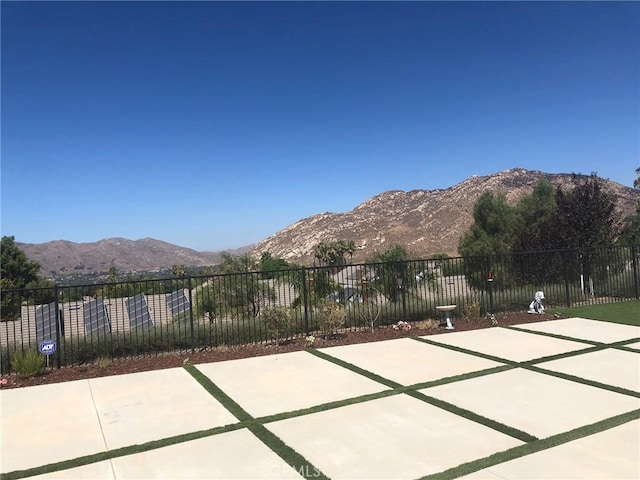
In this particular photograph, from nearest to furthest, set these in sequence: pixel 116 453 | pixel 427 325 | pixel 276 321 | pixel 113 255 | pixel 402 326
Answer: pixel 116 453 → pixel 276 321 → pixel 402 326 → pixel 427 325 → pixel 113 255

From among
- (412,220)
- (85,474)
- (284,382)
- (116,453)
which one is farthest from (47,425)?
(412,220)

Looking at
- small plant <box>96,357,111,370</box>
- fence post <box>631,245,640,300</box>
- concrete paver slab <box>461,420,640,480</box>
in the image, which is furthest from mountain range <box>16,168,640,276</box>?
concrete paver slab <box>461,420,640,480</box>

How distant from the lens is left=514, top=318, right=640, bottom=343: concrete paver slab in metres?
9.27

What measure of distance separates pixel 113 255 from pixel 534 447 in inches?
5471

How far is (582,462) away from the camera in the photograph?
4.10 m

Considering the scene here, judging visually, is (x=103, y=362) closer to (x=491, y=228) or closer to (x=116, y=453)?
(x=116, y=453)

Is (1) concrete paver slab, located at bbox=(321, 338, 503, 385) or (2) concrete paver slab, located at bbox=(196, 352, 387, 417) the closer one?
(2) concrete paver slab, located at bbox=(196, 352, 387, 417)

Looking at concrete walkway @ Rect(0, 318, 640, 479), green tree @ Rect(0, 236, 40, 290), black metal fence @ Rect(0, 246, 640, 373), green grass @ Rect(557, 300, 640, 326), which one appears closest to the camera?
concrete walkway @ Rect(0, 318, 640, 479)

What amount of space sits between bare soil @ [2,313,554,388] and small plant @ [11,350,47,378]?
0.09 meters

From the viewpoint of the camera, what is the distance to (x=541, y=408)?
17.9ft

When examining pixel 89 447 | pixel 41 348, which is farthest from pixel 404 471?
pixel 41 348

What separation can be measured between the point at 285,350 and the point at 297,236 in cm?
7861

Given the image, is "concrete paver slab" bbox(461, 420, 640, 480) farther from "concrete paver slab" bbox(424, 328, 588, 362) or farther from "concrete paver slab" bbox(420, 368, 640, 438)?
"concrete paver slab" bbox(424, 328, 588, 362)

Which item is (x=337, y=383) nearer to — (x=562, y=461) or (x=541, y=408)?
(x=541, y=408)
